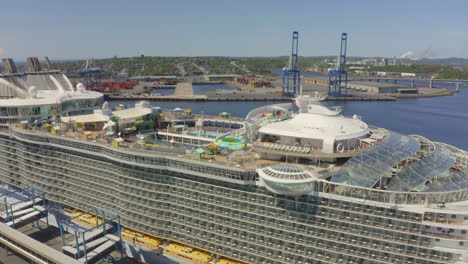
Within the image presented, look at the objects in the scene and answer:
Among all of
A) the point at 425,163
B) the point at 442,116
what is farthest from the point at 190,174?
the point at 442,116

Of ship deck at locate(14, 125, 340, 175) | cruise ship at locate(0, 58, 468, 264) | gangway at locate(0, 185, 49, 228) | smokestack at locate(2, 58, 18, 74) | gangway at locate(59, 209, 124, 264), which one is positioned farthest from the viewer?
smokestack at locate(2, 58, 18, 74)

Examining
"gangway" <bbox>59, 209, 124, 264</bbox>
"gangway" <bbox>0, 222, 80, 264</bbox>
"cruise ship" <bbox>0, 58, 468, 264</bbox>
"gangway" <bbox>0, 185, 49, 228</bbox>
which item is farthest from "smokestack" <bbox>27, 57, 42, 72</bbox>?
"gangway" <bbox>59, 209, 124, 264</bbox>

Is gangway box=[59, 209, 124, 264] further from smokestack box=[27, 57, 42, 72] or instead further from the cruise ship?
smokestack box=[27, 57, 42, 72]

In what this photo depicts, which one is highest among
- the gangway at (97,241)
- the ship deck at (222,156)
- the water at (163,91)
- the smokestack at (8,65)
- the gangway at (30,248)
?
the smokestack at (8,65)

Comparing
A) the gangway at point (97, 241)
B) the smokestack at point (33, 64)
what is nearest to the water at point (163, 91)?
the smokestack at point (33, 64)

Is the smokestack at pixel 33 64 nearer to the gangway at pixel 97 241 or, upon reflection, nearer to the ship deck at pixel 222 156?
the ship deck at pixel 222 156

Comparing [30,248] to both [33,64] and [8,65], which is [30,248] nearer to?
[8,65]
